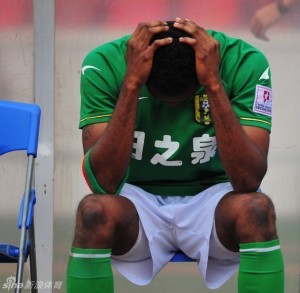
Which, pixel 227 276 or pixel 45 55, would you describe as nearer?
pixel 227 276

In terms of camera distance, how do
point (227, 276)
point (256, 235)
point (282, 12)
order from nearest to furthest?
point (256, 235) → point (227, 276) → point (282, 12)

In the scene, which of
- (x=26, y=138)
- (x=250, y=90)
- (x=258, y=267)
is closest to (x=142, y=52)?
(x=250, y=90)

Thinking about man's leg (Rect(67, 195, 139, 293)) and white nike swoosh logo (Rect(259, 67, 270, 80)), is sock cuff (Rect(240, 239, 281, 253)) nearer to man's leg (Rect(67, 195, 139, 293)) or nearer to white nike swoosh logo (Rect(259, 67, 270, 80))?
man's leg (Rect(67, 195, 139, 293))

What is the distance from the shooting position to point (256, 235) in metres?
2.69

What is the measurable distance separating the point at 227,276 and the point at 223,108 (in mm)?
619

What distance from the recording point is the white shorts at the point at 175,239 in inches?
116

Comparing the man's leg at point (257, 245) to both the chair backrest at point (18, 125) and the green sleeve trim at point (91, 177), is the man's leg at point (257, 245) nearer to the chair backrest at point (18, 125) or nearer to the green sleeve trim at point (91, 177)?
the green sleeve trim at point (91, 177)

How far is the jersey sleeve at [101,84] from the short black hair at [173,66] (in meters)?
0.21

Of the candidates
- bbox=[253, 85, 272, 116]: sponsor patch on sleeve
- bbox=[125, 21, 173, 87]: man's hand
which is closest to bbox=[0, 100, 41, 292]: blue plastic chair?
bbox=[125, 21, 173, 87]: man's hand

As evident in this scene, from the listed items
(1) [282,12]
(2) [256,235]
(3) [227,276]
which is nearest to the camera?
(2) [256,235]

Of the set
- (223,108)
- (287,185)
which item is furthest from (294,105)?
(223,108)

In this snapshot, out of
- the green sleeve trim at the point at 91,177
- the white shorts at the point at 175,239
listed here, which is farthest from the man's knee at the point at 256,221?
the green sleeve trim at the point at 91,177

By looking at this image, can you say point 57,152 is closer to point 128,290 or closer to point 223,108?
point 128,290

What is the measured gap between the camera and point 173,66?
2.79m
